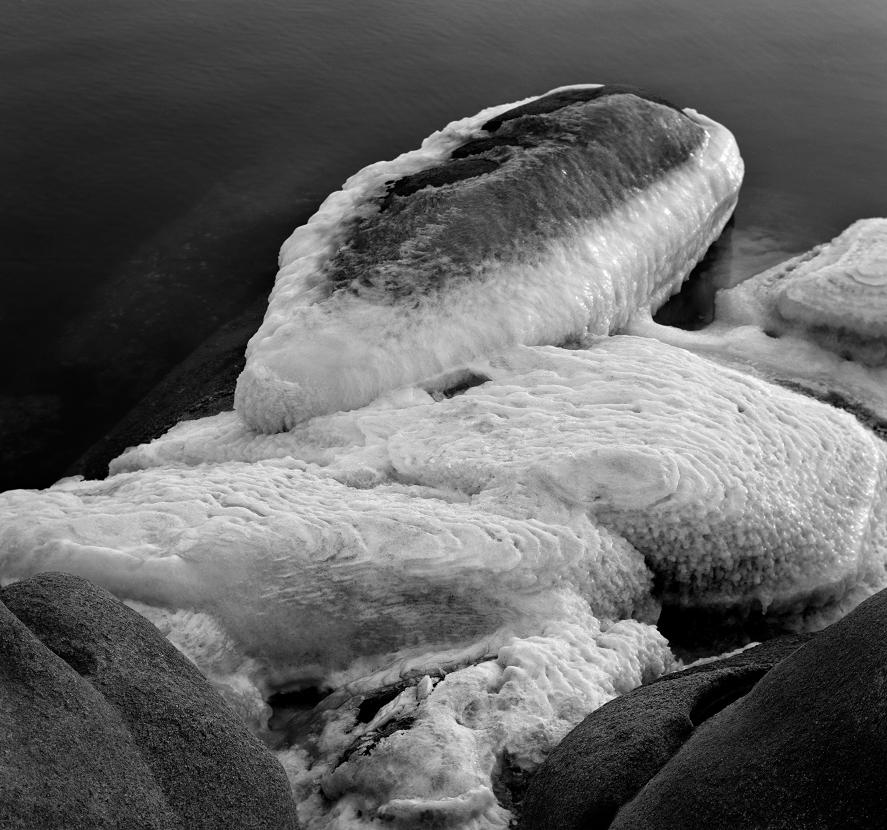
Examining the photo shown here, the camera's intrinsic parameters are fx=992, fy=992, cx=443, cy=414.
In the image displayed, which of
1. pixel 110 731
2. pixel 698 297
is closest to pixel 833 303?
pixel 698 297

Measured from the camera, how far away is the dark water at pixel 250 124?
25.5 ft

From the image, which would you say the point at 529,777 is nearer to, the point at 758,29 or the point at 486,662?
the point at 486,662

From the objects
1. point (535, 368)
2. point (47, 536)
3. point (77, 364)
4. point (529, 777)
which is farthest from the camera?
point (77, 364)

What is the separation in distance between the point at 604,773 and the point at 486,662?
1.00 metres

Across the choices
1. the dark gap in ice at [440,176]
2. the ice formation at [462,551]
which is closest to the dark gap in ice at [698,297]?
the dark gap in ice at [440,176]

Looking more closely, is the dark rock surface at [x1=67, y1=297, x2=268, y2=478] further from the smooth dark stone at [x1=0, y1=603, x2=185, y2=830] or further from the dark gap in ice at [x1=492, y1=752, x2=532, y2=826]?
the dark gap in ice at [x1=492, y1=752, x2=532, y2=826]

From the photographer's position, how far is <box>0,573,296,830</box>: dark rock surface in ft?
10.4

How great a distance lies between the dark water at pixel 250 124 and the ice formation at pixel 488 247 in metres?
0.98

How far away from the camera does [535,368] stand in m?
6.45

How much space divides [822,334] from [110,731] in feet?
20.0

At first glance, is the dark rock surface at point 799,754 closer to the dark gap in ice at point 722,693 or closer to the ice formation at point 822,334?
the dark gap in ice at point 722,693

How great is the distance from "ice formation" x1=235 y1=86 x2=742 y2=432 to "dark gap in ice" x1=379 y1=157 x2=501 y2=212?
0.02m

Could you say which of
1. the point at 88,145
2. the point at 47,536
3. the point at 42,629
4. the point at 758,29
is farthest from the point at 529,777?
the point at 758,29

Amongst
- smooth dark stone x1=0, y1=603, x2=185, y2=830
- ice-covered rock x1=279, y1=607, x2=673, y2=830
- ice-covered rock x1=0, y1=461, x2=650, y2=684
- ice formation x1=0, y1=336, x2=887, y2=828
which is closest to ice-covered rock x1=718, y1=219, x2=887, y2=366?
ice formation x1=0, y1=336, x2=887, y2=828
